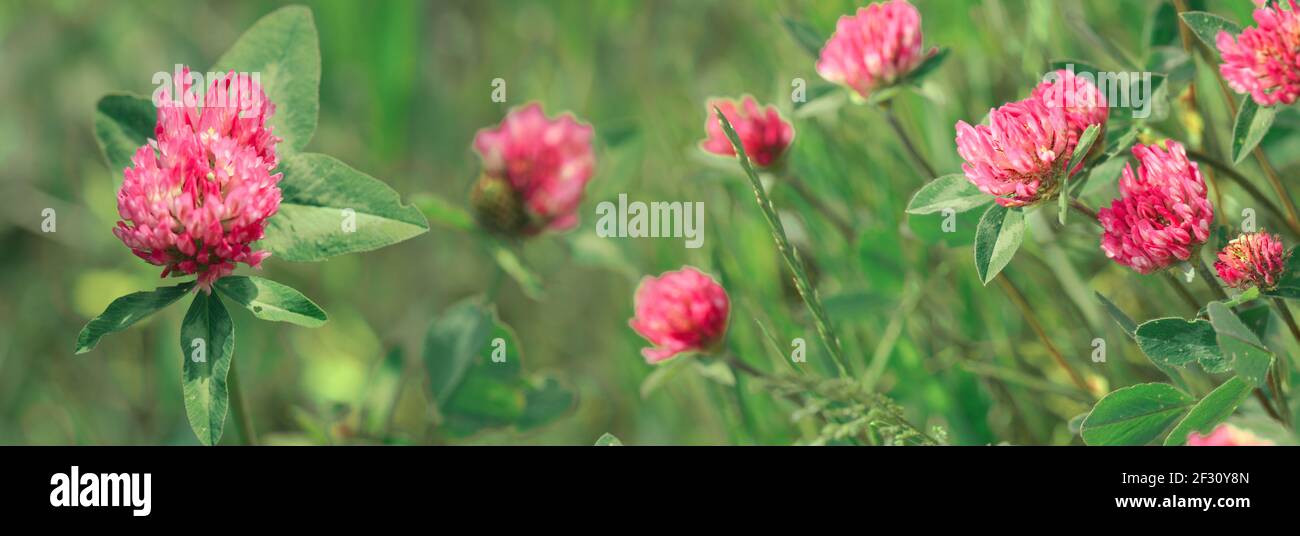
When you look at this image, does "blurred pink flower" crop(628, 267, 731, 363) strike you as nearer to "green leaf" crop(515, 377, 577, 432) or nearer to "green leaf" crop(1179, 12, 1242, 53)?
"green leaf" crop(515, 377, 577, 432)

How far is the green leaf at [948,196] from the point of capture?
0.71m

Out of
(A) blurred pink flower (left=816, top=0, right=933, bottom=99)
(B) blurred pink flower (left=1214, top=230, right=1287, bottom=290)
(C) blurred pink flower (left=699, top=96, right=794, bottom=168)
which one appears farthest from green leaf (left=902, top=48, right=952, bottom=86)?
(B) blurred pink flower (left=1214, top=230, right=1287, bottom=290)

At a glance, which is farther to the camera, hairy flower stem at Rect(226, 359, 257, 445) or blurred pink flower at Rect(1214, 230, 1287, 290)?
hairy flower stem at Rect(226, 359, 257, 445)

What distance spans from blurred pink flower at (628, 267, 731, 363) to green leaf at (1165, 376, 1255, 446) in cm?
33

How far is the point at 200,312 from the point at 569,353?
1.06 metres

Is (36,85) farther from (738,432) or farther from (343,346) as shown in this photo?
(738,432)

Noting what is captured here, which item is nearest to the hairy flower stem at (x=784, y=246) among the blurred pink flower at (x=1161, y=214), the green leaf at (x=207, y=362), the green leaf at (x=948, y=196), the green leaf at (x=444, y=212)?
the green leaf at (x=948, y=196)

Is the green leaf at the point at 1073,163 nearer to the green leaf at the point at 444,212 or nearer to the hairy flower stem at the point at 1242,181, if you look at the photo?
the hairy flower stem at the point at 1242,181

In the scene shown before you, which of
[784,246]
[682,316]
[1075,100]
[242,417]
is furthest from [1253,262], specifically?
[242,417]

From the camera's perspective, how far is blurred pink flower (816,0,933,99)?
85cm

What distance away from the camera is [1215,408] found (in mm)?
681

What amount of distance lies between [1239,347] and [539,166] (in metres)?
0.74
